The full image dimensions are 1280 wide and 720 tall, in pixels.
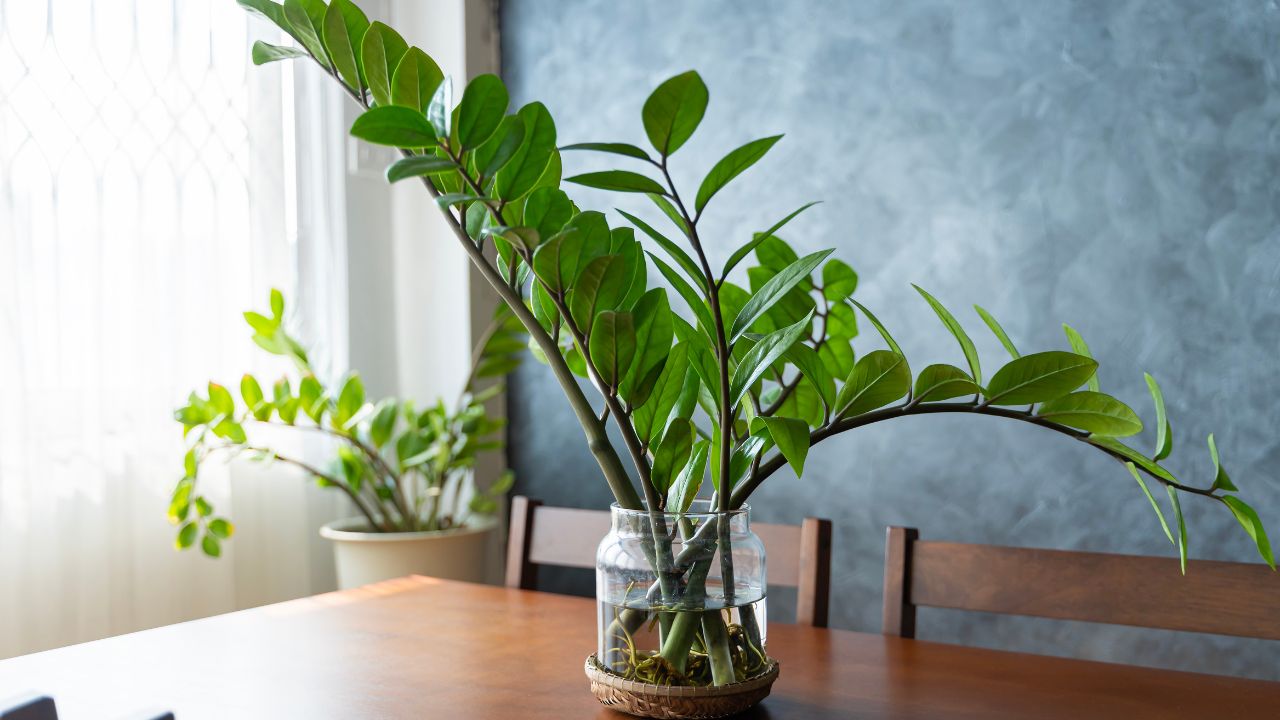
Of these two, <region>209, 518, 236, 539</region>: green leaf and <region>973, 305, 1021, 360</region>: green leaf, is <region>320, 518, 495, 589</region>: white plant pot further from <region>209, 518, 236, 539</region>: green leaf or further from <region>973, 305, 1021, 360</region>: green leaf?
<region>973, 305, 1021, 360</region>: green leaf

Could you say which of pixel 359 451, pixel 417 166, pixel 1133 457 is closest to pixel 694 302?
pixel 417 166

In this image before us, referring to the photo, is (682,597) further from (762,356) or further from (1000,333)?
(1000,333)

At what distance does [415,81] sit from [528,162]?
0.12 m

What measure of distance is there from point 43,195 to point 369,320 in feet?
3.14

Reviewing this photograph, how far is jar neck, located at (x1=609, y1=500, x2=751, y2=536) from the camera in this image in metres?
0.88

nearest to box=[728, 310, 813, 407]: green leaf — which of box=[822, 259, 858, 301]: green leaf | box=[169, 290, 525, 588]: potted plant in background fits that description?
box=[822, 259, 858, 301]: green leaf

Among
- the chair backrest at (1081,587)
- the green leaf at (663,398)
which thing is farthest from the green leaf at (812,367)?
the chair backrest at (1081,587)

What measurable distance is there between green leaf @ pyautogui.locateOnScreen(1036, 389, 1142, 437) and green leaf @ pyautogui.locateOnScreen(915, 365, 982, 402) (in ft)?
0.22

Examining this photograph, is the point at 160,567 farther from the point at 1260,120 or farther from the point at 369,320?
the point at 1260,120

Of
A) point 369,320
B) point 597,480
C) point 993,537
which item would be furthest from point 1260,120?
point 369,320

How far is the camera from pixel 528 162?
2.77 ft

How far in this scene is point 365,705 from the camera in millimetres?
987

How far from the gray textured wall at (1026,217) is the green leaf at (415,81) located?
170 cm

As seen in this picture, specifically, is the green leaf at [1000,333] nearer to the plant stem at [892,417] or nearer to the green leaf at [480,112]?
the plant stem at [892,417]
